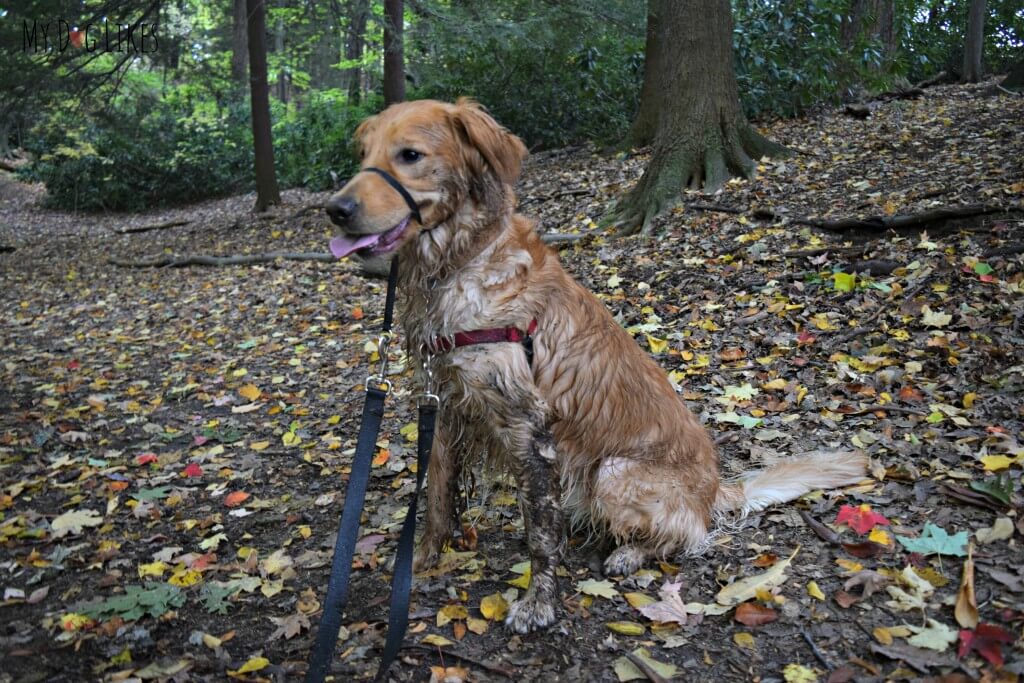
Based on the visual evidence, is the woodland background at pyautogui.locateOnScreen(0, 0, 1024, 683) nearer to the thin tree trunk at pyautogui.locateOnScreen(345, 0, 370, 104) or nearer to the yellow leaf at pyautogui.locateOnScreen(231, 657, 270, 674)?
the yellow leaf at pyautogui.locateOnScreen(231, 657, 270, 674)

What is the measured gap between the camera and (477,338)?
314cm

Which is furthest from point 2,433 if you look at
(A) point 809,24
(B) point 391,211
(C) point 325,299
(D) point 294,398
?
(A) point 809,24

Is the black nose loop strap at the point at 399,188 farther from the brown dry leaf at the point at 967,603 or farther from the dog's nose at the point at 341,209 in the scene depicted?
the brown dry leaf at the point at 967,603

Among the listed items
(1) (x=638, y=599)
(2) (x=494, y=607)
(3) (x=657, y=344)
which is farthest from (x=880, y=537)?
(3) (x=657, y=344)

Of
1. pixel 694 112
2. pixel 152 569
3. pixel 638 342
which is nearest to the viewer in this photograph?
pixel 152 569

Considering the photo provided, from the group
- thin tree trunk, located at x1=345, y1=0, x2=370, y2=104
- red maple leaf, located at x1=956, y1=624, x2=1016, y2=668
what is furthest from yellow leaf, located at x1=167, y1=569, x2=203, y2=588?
thin tree trunk, located at x1=345, y1=0, x2=370, y2=104

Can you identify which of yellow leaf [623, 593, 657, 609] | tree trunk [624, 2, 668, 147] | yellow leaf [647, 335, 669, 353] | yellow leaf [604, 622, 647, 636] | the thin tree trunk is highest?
the thin tree trunk

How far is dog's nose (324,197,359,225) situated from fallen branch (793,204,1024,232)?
566cm

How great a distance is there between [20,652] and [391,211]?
2.47 m

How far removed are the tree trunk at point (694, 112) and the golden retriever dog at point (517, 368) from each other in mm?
5469

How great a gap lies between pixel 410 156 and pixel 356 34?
43.3 ft

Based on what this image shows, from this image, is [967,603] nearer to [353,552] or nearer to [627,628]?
[627,628]

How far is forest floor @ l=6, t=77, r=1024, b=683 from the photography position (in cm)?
306

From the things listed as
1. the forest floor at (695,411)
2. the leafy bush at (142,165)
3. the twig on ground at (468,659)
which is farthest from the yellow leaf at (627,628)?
the leafy bush at (142,165)
